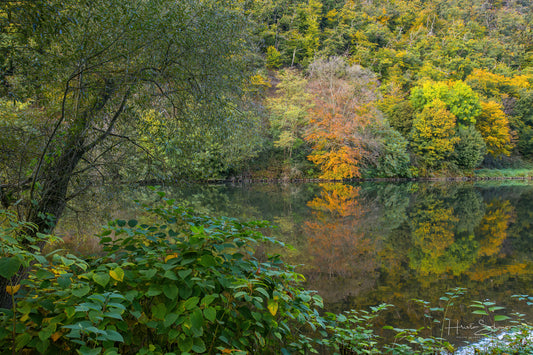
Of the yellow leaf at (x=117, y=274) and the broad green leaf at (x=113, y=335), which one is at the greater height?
the yellow leaf at (x=117, y=274)

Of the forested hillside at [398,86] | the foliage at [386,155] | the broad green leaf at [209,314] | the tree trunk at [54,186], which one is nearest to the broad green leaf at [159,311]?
the broad green leaf at [209,314]

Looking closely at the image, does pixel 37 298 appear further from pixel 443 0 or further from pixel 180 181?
pixel 443 0

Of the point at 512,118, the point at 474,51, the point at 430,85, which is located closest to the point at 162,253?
the point at 430,85

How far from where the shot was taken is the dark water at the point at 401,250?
4.67 meters

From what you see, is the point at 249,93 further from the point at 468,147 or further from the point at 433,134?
the point at 468,147

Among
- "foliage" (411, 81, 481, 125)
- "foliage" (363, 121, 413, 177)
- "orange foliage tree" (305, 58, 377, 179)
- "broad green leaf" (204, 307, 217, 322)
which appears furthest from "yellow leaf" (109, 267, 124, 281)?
"foliage" (411, 81, 481, 125)

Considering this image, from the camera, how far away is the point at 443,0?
6600cm

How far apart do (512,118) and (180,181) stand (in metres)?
45.9

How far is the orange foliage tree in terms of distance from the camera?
83.0 ft

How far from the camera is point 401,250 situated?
7652mm

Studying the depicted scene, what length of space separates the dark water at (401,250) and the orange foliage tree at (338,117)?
11960 millimetres

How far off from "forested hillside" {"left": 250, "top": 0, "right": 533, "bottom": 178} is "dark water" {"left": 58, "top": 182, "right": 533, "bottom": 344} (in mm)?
5499

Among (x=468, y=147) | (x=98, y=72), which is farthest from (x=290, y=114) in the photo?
(x=98, y=72)

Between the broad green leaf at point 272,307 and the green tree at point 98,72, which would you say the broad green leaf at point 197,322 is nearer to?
the broad green leaf at point 272,307
